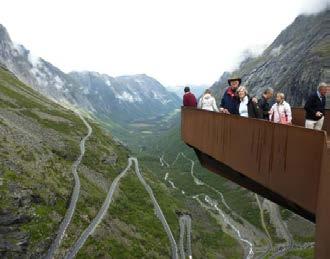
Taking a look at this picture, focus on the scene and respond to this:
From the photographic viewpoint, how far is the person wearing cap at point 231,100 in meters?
23.2

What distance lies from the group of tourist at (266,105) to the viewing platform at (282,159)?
1009 mm

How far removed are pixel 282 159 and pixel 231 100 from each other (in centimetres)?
874

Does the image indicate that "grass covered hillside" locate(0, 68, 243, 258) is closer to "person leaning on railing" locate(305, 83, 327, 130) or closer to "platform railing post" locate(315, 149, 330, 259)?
"person leaning on railing" locate(305, 83, 327, 130)

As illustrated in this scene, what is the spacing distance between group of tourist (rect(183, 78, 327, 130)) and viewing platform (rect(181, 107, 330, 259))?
39.7 inches

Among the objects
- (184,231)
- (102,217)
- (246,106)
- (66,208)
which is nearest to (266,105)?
(246,106)

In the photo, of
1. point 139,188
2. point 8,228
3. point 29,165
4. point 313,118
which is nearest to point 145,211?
point 139,188

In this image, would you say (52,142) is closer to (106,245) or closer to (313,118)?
(106,245)

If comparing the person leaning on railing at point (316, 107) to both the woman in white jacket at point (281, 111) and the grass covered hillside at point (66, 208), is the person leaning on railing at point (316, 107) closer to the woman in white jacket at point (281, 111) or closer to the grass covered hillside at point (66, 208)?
the woman in white jacket at point (281, 111)

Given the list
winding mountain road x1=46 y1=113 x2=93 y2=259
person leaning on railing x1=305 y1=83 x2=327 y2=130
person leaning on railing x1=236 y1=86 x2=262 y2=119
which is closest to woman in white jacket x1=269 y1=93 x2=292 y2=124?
person leaning on railing x1=305 y1=83 x2=327 y2=130

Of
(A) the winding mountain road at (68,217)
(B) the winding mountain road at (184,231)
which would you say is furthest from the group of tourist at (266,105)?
(B) the winding mountain road at (184,231)

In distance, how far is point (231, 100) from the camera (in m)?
23.4

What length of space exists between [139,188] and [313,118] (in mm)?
168857

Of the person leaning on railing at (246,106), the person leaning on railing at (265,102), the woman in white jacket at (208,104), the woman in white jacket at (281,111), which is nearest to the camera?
the woman in white jacket at (281,111)

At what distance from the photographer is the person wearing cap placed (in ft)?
76.1
